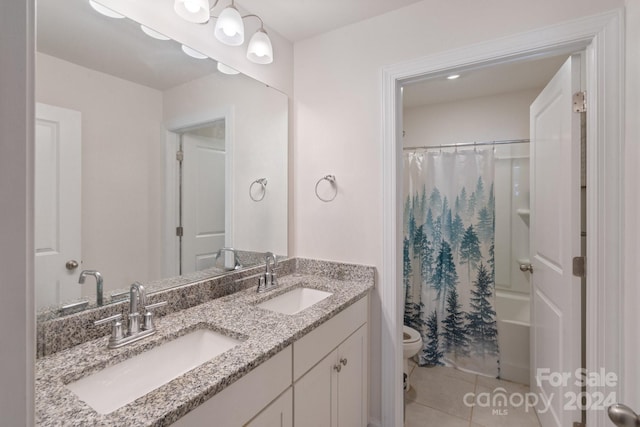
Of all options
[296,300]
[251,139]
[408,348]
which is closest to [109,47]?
[251,139]

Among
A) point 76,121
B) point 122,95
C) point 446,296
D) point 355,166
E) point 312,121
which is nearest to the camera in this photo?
point 76,121

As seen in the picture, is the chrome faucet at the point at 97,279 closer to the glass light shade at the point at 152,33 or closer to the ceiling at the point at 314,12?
the glass light shade at the point at 152,33

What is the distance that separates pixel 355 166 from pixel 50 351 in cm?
151

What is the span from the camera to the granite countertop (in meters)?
0.66

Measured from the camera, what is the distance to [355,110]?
1.75 meters

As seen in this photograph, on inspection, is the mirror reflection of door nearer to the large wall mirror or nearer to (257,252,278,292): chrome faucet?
the large wall mirror

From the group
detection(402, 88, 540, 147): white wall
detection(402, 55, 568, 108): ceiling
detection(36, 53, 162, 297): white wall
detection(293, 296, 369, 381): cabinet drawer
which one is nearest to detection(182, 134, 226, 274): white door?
detection(36, 53, 162, 297): white wall

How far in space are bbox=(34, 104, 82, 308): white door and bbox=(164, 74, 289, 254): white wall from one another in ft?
1.28

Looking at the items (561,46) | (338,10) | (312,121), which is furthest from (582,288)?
(338,10)

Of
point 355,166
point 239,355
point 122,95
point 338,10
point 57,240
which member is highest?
point 338,10

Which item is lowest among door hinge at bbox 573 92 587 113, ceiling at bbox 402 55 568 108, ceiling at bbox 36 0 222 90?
door hinge at bbox 573 92 587 113

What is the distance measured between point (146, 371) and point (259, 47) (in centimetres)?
151

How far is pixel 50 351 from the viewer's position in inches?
36.0

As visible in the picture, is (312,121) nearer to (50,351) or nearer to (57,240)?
(57,240)
